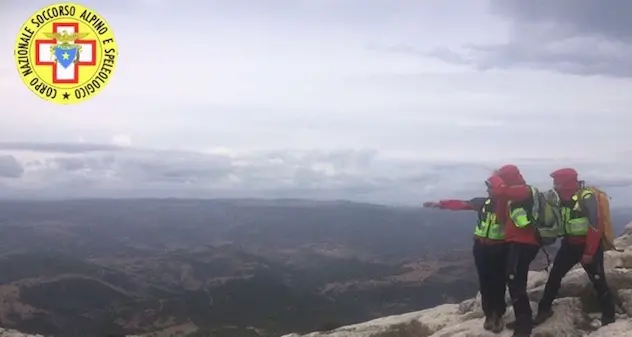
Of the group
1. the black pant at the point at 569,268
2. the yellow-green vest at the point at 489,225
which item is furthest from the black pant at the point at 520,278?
the black pant at the point at 569,268

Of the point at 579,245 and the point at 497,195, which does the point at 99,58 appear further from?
the point at 579,245

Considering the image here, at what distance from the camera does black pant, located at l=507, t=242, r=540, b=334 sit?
1800cm

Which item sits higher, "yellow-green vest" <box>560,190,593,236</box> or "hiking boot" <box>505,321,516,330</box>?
"yellow-green vest" <box>560,190,593,236</box>

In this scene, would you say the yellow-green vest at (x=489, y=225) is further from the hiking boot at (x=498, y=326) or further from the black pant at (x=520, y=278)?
the hiking boot at (x=498, y=326)

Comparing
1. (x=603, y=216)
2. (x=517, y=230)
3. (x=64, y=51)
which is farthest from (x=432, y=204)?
(x=64, y=51)

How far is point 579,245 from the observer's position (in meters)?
18.3

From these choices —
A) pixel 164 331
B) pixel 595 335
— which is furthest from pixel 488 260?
pixel 164 331

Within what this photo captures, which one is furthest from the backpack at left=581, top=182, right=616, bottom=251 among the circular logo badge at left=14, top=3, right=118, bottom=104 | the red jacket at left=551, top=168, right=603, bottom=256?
the circular logo badge at left=14, top=3, right=118, bottom=104

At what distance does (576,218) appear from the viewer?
18.0 meters

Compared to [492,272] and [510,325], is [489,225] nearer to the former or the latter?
[492,272]

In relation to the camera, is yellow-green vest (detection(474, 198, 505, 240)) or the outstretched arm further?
the outstretched arm

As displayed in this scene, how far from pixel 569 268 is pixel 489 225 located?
9.24 ft

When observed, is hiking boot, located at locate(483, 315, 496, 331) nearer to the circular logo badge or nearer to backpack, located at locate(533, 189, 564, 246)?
backpack, located at locate(533, 189, 564, 246)

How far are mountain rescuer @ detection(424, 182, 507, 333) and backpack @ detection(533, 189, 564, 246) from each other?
997 millimetres
